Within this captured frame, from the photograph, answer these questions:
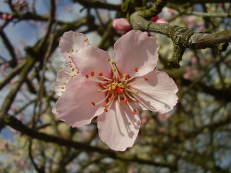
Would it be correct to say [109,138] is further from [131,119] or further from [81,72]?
[81,72]

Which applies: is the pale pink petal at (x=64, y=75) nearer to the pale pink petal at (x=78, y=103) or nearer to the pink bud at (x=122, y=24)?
the pale pink petal at (x=78, y=103)

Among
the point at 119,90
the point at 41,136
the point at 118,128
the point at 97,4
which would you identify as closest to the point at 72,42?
the point at 119,90

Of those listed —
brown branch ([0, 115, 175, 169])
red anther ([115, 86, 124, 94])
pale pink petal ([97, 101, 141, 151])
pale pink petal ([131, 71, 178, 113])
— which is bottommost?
brown branch ([0, 115, 175, 169])

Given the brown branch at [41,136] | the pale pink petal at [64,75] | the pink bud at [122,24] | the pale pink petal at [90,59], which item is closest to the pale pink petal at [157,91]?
the pale pink petal at [90,59]

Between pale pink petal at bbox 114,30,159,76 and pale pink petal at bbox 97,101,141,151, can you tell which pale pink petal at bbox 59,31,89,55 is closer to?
pale pink petal at bbox 114,30,159,76

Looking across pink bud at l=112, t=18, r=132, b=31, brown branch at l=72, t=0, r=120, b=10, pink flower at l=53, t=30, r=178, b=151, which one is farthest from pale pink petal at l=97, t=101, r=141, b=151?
brown branch at l=72, t=0, r=120, b=10
